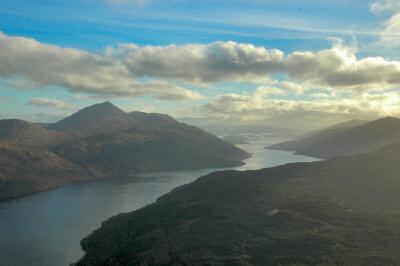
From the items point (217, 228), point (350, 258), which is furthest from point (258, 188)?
point (350, 258)

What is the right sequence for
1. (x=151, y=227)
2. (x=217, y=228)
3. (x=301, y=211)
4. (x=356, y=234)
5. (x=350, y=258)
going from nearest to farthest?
(x=350, y=258) < (x=356, y=234) < (x=217, y=228) < (x=301, y=211) < (x=151, y=227)

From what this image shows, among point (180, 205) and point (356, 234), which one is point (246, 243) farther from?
point (180, 205)

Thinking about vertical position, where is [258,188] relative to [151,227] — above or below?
above

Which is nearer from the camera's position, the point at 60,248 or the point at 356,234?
the point at 356,234

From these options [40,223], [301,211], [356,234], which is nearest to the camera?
[356,234]

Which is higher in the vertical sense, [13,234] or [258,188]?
[258,188]

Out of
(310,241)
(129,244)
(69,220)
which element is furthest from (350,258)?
(69,220)

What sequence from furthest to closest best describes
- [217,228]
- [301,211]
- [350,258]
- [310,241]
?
[301,211] < [217,228] < [310,241] < [350,258]

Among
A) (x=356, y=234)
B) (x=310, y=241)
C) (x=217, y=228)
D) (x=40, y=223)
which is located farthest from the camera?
(x=40, y=223)

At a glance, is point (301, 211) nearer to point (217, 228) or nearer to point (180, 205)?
point (217, 228)
